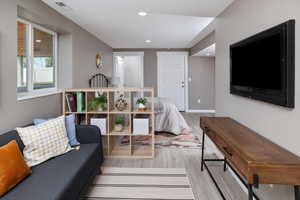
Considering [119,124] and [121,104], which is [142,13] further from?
[119,124]

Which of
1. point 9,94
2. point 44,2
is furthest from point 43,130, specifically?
point 44,2

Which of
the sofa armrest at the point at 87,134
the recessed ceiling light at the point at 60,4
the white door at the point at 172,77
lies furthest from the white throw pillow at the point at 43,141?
the white door at the point at 172,77

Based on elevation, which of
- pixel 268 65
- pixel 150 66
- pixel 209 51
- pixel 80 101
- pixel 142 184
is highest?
pixel 209 51

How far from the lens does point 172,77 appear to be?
8.35 meters

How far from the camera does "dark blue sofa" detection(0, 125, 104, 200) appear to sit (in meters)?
1.66

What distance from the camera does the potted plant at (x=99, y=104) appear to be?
361cm

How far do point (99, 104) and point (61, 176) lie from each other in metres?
1.77

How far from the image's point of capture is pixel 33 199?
1.57 meters

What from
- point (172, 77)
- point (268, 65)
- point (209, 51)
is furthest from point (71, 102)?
point (172, 77)

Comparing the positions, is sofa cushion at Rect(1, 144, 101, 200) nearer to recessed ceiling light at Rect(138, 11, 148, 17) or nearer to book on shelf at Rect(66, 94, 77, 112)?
book on shelf at Rect(66, 94, 77, 112)

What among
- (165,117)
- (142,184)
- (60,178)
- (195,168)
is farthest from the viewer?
(165,117)

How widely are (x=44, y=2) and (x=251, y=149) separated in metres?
3.03

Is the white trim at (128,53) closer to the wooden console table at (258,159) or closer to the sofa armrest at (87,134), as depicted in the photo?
the sofa armrest at (87,134)

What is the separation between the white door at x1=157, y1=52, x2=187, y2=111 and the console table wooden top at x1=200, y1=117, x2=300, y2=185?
6025 millimetres
